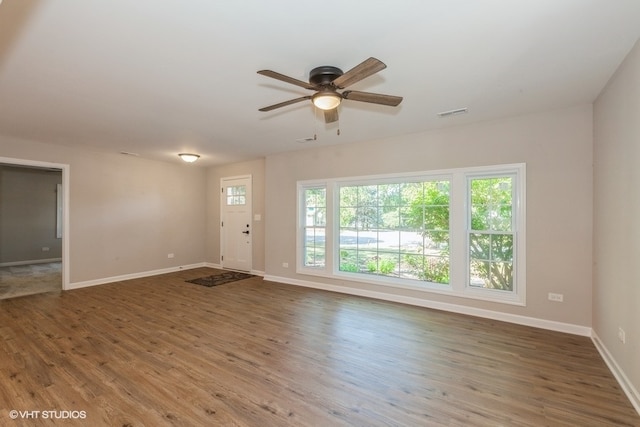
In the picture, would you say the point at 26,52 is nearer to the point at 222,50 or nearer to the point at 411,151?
the point at 222,50

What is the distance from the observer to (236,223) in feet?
23.1

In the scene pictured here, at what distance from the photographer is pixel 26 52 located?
2275 millimetres

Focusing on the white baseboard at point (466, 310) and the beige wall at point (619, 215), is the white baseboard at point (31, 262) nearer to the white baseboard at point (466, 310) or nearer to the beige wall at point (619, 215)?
the white baseboard at point (466, 310)

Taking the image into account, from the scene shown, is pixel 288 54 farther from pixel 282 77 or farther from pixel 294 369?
pixel 294 369

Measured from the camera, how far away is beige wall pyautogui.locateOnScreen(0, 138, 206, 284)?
5.41 meters

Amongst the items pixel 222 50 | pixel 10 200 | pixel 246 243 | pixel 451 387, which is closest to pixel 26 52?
pixel 222 50

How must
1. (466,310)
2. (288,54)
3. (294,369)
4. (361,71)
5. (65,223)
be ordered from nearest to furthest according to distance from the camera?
(361,71) → (288,54) → (294,369) → (466,310) → (65,223)

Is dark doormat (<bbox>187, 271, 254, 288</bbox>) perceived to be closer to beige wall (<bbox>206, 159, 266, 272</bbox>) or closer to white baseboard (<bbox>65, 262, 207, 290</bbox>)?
beige wall (<bbox>206, 159, 266, 272</bbox>)

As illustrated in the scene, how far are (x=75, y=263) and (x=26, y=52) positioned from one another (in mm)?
4396

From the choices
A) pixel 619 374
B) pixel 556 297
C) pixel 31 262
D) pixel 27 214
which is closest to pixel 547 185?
pixel 556 297

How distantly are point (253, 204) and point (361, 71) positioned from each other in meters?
5.01

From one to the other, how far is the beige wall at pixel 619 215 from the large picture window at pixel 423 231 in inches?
29.3

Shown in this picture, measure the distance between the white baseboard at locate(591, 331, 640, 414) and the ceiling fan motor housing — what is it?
322 cm

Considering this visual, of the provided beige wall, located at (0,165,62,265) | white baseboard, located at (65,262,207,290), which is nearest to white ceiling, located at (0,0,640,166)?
white baseboard, located at (65,262,207,290)
